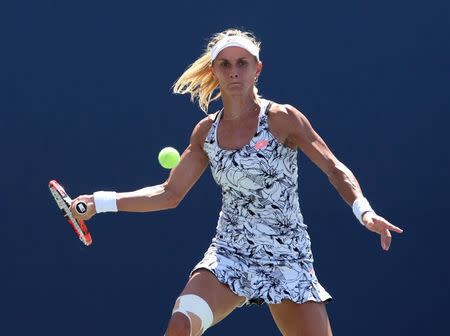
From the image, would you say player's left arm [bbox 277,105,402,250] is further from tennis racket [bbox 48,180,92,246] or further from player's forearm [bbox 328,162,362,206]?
tennis racket [bbox 48,180,92,246]

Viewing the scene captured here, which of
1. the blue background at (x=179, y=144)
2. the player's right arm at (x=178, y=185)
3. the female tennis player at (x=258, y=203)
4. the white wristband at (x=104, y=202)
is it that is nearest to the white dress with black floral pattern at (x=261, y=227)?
the female tennis player at (x=258, y=203)

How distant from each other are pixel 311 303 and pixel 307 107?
1.84 metres

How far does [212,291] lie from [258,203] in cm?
38

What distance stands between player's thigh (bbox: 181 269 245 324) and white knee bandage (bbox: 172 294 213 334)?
0.07 ft

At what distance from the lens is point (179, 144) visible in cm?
584

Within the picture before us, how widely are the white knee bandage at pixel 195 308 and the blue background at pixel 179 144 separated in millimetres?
1832

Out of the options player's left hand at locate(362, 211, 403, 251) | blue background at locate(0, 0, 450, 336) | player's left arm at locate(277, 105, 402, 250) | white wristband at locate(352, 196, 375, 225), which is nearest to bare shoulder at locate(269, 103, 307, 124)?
player's left arm at locate(277, 105, 402, 250)

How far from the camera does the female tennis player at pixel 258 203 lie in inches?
164

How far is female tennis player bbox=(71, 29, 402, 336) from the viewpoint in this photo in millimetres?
4174

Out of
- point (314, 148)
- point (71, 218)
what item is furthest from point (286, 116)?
point (71, 218)

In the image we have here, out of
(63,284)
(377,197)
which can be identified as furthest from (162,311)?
(377,197)

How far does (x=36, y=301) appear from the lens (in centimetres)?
591

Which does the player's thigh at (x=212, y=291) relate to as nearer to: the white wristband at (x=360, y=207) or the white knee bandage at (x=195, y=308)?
the white knee bandage at (x=195, y=308)

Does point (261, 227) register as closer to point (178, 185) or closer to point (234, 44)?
point (178, 185)
